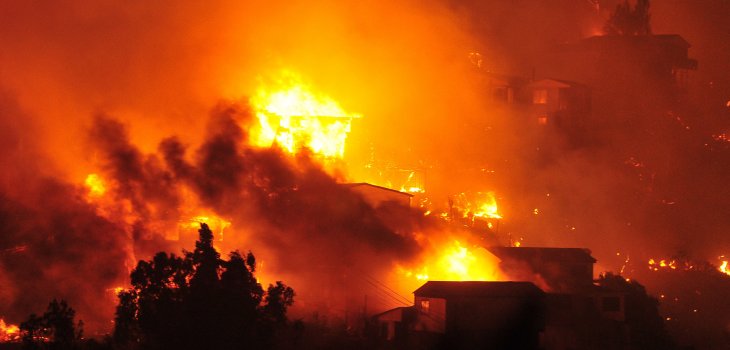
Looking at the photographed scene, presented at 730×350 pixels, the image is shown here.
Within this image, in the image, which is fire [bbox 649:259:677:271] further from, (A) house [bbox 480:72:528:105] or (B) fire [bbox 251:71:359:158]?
(B) fire [bbox 251:71:359:158]

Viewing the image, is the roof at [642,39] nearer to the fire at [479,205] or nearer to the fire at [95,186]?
the fire at [479,205]

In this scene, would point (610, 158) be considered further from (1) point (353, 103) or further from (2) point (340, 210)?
(2) point (340, 210)

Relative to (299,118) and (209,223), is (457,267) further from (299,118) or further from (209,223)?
(299,118)

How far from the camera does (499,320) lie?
36469 mm

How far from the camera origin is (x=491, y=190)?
5741 centimetres

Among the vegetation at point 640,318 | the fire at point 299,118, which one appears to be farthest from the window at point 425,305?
the fire at point 299,118

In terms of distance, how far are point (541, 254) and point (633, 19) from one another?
35.0m

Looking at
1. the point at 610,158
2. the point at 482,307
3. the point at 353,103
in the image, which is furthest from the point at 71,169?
the point at 610,158

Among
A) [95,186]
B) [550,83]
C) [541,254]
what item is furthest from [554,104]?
[95,186]

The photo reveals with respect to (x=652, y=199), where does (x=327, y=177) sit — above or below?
below

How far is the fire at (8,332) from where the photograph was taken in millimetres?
37753

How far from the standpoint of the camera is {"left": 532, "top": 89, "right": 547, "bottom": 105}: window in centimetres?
6512

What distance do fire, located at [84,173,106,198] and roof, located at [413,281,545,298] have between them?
17.3 metres

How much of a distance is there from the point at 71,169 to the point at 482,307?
2392 cm
